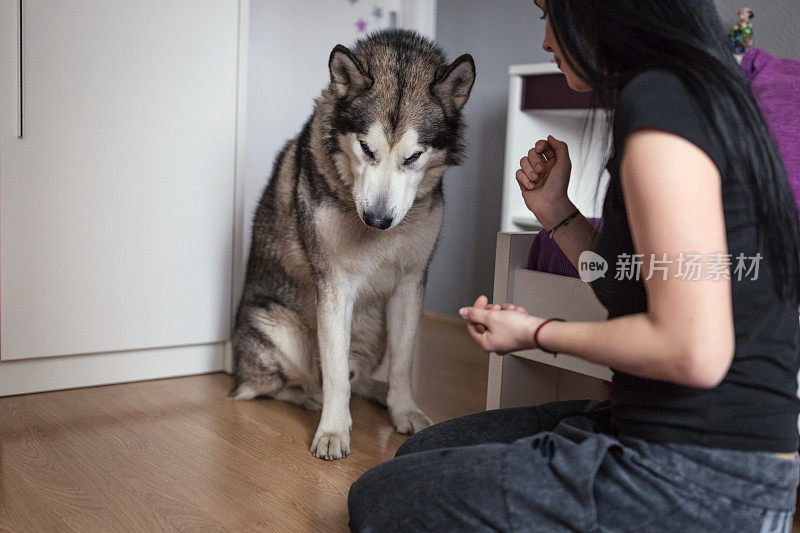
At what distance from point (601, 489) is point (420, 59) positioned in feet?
3.79

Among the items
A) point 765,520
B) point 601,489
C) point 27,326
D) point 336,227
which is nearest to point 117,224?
point 27,326

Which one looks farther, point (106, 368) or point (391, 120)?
point (106, 368)

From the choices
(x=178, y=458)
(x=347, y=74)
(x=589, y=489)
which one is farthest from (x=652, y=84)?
(x=178, y=458)

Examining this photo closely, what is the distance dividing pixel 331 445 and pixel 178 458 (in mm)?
378

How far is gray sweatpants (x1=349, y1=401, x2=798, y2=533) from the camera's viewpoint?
822 mm

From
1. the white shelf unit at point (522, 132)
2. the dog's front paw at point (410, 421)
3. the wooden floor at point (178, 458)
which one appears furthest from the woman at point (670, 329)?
the white shelf unit at point (522, 132)

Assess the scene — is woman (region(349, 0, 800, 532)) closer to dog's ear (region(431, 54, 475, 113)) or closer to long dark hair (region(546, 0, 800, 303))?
long dark hair (region(546, 0, 800, 303))

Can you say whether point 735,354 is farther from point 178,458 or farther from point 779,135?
point 178,458

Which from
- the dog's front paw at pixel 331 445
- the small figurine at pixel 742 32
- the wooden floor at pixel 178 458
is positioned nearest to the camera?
the wooden floor at pixel 178 458

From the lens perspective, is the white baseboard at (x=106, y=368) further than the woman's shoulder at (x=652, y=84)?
Yes

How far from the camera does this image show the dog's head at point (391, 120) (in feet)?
5.12

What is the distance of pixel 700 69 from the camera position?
800mm

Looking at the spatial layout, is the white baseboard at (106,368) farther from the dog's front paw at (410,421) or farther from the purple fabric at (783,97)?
the purple fabric at (783,97)

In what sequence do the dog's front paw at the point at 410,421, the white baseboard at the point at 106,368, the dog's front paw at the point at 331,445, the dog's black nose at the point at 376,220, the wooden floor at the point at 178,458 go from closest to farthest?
the wooden floor at the point at 178,458, the dog's black nose at the point at 376,220, the dog's front paw at the point at 331,445, the dog's front paw at the point at 410,421, the white baseboard at the point at 106,368
